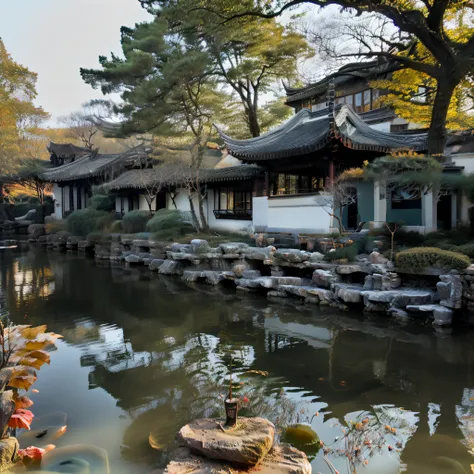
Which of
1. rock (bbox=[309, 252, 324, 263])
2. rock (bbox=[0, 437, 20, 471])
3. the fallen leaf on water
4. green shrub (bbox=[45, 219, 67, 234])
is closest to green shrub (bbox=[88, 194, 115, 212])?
green shrub (bbox=[45, 219, 67, 234])

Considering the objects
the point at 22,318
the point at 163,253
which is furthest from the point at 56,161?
the point at 22,318

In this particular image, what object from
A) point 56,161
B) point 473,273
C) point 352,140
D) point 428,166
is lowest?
point 473,273

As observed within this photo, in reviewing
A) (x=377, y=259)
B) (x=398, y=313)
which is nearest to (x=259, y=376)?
(x=398, y=313)

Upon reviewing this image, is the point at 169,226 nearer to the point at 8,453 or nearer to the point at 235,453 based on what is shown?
the point at 8,453

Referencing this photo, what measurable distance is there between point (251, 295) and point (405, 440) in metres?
7.29

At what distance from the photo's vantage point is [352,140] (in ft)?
42.7

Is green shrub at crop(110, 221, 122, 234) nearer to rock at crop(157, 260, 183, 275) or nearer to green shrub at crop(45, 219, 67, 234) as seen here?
green shrub at crop(45, 219, 67, 234)

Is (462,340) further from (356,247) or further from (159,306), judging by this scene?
(159,306)

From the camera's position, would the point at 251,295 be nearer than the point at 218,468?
No

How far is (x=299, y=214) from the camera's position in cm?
1447

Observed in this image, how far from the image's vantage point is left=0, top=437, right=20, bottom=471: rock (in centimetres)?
346

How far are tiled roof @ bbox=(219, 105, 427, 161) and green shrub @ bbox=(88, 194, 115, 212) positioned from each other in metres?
11.2

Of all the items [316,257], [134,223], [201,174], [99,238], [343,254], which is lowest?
[316,257]

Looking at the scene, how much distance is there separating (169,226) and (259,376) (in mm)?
12248
